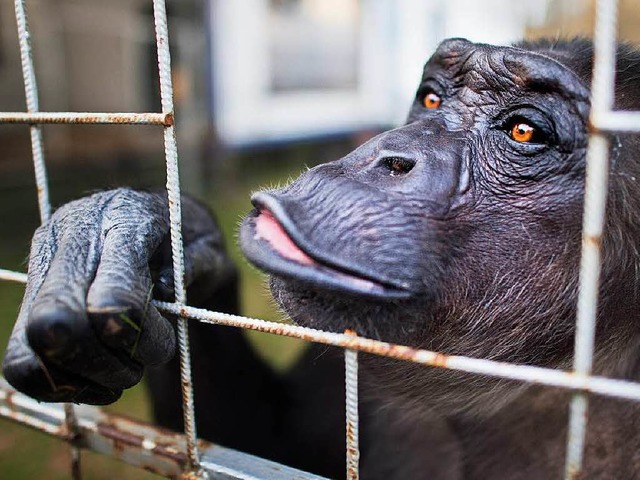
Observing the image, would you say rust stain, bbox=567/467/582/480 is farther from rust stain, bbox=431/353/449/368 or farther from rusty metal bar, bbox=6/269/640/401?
rust stain, bbox=431/353/449/368

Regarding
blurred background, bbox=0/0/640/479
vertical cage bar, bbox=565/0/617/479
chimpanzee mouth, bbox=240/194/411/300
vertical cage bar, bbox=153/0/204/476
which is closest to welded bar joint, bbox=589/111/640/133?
vertical cage bar, bbox=565/0/617/479

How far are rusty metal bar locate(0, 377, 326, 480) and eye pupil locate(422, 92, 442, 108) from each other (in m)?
1.03

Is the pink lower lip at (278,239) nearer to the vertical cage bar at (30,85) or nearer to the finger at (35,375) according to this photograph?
the finger at (35,375)

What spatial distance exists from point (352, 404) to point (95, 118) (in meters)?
0.80

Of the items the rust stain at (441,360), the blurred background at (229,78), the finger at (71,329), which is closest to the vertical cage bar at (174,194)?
the finger at (71,329)

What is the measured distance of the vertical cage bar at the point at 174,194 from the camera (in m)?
1.35

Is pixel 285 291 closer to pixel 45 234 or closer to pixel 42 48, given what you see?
pixel 45 234

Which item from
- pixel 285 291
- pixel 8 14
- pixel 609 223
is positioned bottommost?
pixel 285 291

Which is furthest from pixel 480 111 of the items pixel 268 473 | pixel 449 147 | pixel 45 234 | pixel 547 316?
pixel 45 234

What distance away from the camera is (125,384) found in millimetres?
1334

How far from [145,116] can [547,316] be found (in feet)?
3.17

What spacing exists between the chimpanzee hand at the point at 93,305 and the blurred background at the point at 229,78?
14.9ft

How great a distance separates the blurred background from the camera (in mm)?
7176

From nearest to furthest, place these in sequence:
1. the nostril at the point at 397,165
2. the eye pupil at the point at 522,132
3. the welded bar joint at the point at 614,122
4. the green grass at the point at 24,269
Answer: the welded bar joint at the point at 614,122 < the nostril at the point at 397,165 < the eye pupil at the point at 522,132 < the green grass at the point at 24,269
